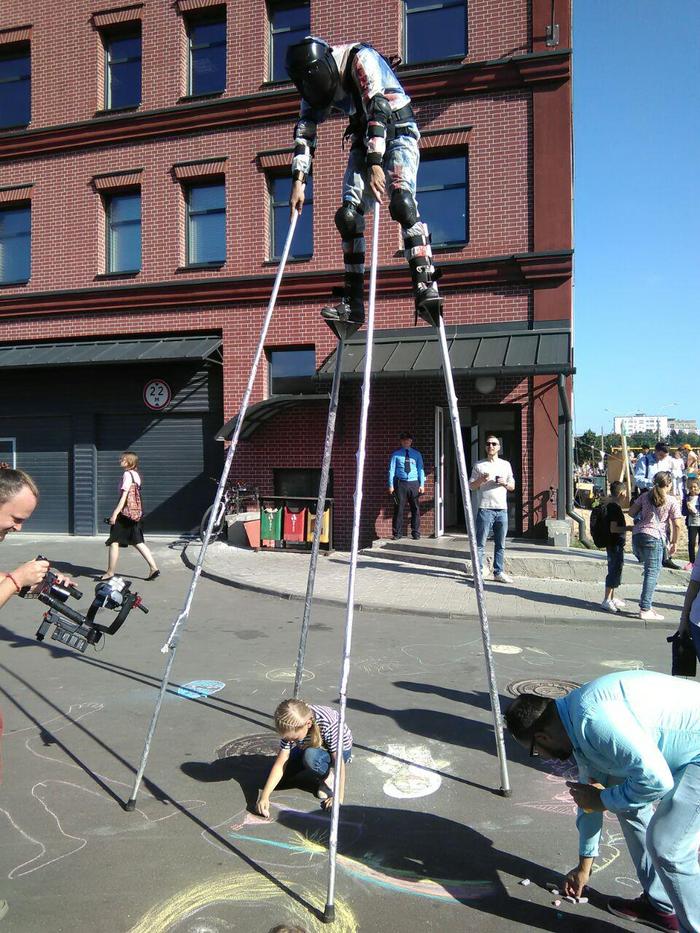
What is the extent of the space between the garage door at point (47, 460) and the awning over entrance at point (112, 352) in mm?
1622

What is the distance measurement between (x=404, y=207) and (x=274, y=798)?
3743mm

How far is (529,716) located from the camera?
2877mm

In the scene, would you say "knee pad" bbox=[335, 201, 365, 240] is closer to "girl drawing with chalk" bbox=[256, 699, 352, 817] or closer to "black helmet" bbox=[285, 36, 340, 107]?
"black helmet" bbox=[285, 36, 340, 107]

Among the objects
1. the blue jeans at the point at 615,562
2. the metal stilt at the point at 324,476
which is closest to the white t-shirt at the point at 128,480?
the metal stilt at the point at 324,476

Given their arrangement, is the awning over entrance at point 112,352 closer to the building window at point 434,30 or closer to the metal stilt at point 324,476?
the building window at point 434,30

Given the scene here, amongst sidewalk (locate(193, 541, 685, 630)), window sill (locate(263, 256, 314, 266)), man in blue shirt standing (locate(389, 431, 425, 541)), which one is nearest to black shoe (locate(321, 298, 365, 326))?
sidewalk (locate(193, 541, 685, 630))

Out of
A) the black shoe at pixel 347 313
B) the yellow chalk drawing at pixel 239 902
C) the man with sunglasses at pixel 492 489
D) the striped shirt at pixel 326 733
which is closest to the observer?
the yellow chalk drawing at pixel 239 902

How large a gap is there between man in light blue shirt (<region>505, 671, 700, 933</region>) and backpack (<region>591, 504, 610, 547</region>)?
19.8 feet

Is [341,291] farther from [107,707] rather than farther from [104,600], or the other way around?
[107,707]

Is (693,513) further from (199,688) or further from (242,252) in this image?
(242,252)

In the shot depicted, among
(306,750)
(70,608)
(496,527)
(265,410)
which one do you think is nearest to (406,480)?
(496,527)

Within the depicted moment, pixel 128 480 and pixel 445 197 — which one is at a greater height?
pixel 445 197

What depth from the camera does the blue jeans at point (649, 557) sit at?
27.3 feet

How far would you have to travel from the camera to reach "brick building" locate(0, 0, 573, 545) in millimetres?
13469
